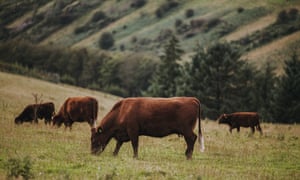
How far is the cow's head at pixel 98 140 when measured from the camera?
16766 millimetres

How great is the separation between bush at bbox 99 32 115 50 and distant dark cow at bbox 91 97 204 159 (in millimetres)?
147667

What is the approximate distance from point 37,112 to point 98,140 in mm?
11916

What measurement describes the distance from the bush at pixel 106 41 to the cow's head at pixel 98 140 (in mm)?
147352

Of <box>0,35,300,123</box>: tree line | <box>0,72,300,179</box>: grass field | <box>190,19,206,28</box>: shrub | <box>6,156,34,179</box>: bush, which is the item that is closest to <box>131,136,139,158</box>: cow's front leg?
<box>0,72,300,179</box>: grass field

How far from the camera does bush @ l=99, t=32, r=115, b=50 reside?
6457 inches

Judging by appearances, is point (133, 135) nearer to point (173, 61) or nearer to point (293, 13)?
point (173, 61)

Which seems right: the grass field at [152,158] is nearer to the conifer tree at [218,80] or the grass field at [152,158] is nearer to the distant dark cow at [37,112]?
the distant dark cow at [37,112]

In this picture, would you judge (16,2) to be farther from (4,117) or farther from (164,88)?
(4,117)

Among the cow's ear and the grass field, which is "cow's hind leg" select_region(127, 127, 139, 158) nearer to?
the grass field

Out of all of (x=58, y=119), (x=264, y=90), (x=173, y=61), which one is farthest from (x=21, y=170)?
(x=264, y=90)

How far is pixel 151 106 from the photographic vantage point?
16.6m

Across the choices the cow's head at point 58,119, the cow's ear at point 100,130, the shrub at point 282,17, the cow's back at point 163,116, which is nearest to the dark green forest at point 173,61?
the shrub at point 282,17

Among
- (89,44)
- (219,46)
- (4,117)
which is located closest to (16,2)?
(89,44)

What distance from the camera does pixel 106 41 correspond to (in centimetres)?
16500
